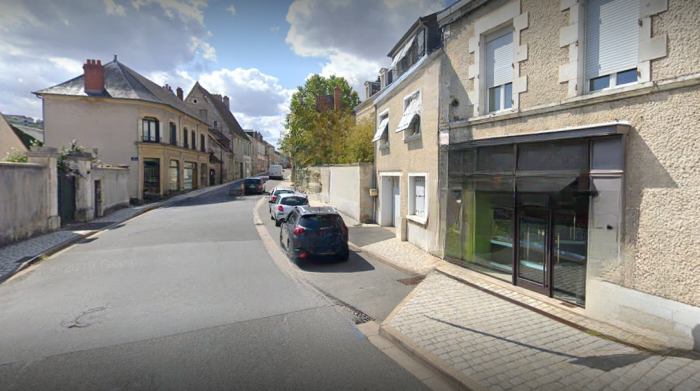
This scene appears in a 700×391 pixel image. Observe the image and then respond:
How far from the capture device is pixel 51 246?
10539 mm

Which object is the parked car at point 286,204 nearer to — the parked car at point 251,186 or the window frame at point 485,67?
the window frame at point 485,67

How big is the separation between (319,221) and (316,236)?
0.43m

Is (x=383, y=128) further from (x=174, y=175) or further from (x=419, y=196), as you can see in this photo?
(x=174, y=175)

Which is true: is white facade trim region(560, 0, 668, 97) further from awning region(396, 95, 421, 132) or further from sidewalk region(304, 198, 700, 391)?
awning region(396, 95, 421, 132)

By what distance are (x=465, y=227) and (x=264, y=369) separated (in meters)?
5.79

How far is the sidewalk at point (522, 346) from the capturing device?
12.5 ft

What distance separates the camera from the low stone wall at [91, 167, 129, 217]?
1712 centimetres

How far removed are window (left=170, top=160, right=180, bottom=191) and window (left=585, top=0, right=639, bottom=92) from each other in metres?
29.7

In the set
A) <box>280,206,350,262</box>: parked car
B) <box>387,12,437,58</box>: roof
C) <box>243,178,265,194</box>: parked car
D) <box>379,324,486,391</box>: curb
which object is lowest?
<box>379,324,486,391</box>: curb

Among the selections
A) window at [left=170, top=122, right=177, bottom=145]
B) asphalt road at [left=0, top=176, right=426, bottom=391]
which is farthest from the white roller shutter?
window at [left=170, top=122, right=177, bottom=145]

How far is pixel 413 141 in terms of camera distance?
35.5 ft

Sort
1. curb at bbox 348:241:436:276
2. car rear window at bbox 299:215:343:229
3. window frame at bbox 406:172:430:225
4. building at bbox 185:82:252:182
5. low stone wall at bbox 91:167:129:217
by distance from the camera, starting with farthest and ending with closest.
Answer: building at bbox 185:82:252:182 < low stone wall at bbox 91:167:129:217 < window frame at bbox 406:172:430:225 < car rear window at bbox 299:215:343:229 < curb at bbox 348:241:436:276

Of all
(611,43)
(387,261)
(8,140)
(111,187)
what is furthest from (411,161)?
(8,140)

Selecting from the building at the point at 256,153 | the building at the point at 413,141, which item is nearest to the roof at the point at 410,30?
the building at the point at 413,141
